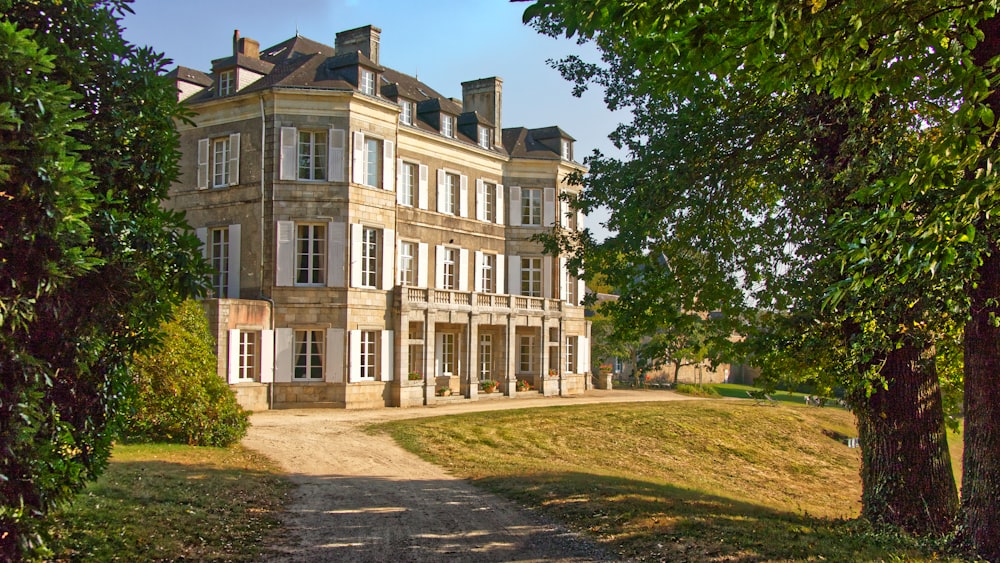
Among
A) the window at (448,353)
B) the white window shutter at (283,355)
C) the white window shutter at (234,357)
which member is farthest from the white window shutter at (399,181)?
the white window shutter at (234,357)

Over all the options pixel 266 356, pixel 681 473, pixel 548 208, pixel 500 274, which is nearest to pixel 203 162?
pixel 266 356

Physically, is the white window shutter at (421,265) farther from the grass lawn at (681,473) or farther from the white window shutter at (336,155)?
the grass lawn at (681,473)

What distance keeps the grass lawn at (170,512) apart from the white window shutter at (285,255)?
12.1 m

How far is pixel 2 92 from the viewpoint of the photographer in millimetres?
5277

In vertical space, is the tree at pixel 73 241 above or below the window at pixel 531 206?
below

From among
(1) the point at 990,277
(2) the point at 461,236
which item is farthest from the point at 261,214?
(1) the point at 990,277

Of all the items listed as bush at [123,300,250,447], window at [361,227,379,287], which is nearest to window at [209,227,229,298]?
window at [361,227,379,287]

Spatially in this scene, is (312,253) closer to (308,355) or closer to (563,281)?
(308,355)

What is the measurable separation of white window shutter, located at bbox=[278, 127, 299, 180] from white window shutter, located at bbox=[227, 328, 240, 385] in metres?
4.97

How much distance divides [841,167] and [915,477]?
3739 mm

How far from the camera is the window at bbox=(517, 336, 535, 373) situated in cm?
3372

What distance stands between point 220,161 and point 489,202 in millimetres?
10418

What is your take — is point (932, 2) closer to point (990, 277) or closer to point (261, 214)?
point (990, 277)

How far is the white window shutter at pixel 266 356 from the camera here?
24125mm
